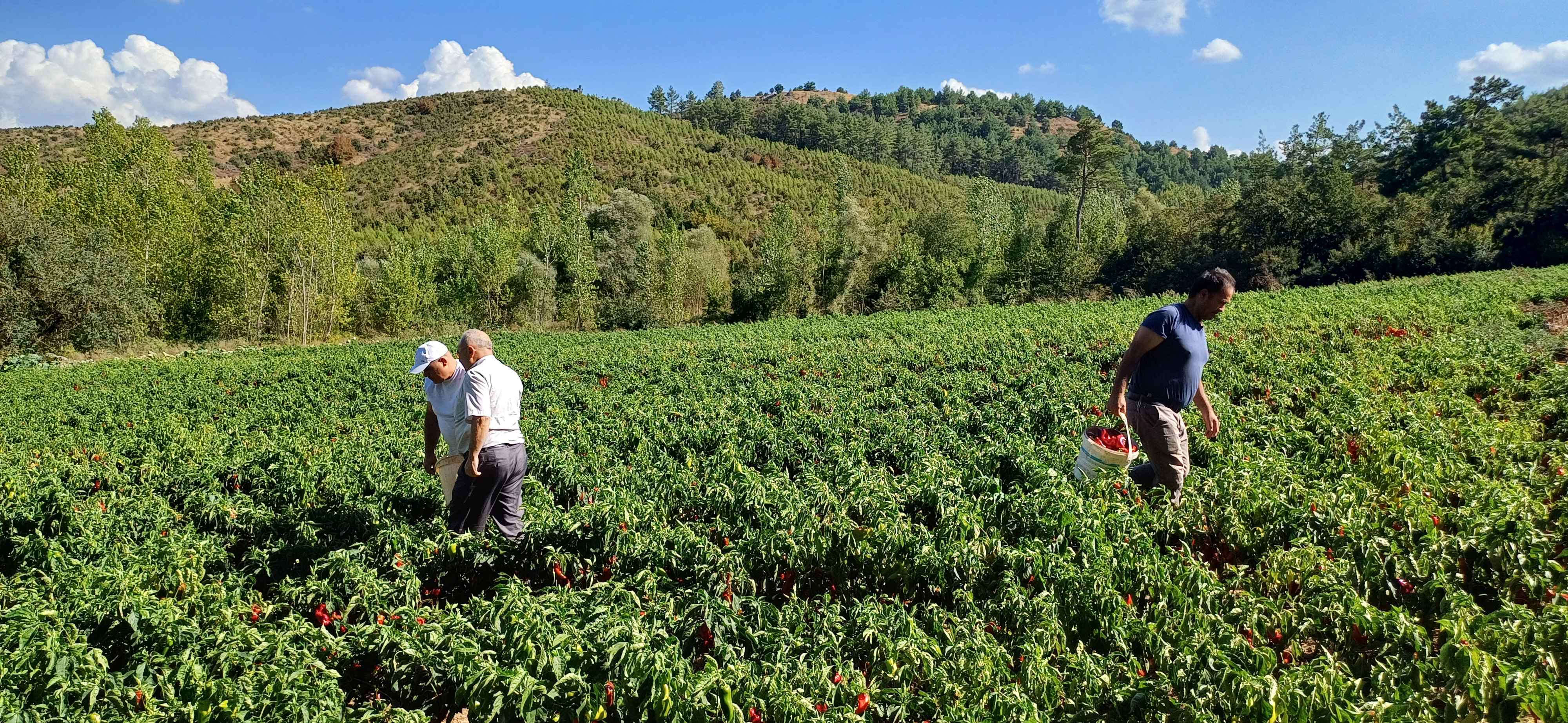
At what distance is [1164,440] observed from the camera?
508 cm

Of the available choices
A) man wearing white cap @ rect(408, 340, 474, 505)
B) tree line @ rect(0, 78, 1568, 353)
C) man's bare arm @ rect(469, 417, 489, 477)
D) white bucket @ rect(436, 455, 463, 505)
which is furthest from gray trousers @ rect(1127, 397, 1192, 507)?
tree line @ rect(0, 78, 1568, 353)

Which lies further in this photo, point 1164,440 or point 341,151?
point 341,151

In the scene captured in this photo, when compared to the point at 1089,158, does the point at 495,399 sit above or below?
below

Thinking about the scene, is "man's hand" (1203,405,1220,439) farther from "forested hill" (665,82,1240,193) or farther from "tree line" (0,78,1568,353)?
"forested hill" (665,82,1240,193)

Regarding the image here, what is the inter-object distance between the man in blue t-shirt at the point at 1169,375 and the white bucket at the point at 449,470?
4600 millimetres

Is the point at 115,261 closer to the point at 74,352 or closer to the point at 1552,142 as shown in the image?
the point at 74,352

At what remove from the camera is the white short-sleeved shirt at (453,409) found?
5066mm

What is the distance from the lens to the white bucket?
16.7ft

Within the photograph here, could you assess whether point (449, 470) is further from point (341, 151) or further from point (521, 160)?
point (341, 151)

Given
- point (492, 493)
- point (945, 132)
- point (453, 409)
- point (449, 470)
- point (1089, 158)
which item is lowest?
point (492, 493)

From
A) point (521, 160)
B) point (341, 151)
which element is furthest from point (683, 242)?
point (341, 151)

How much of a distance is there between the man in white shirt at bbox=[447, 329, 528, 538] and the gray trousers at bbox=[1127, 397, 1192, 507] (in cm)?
439

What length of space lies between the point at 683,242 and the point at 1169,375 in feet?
133

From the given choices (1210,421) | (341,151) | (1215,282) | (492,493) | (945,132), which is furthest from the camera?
(945,132)
